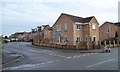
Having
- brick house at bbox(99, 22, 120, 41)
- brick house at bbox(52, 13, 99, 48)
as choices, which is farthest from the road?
brick house at bbox(99, 22, 120, 41)

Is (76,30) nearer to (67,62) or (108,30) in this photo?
(108,30)

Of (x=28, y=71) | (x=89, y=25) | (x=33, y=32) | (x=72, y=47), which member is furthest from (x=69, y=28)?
(x=33, y=32)

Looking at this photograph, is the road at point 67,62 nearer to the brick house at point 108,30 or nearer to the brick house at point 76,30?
the brick house at point 76,30

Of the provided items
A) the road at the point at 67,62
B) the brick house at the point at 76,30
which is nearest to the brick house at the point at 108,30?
the brick house at the point at 76,30

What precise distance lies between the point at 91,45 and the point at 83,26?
34.2 feet

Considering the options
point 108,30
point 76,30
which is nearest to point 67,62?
point 76,30

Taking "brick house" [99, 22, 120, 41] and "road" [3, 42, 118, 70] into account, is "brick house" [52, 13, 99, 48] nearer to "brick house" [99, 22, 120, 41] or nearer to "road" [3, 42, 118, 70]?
"brick house" [99, 22, 120, 41]

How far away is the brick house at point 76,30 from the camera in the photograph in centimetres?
5395

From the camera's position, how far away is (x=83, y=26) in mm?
56000

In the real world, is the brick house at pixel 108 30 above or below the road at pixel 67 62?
above

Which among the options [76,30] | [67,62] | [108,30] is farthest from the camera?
[108,30]

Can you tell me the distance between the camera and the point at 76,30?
54.4 metres

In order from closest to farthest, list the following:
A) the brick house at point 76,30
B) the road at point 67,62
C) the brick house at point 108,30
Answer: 1. the road at point 67,62
2. the brick house at point 76,30
3. the brick house at point 108,30

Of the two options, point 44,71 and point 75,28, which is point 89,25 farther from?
point 44,71
